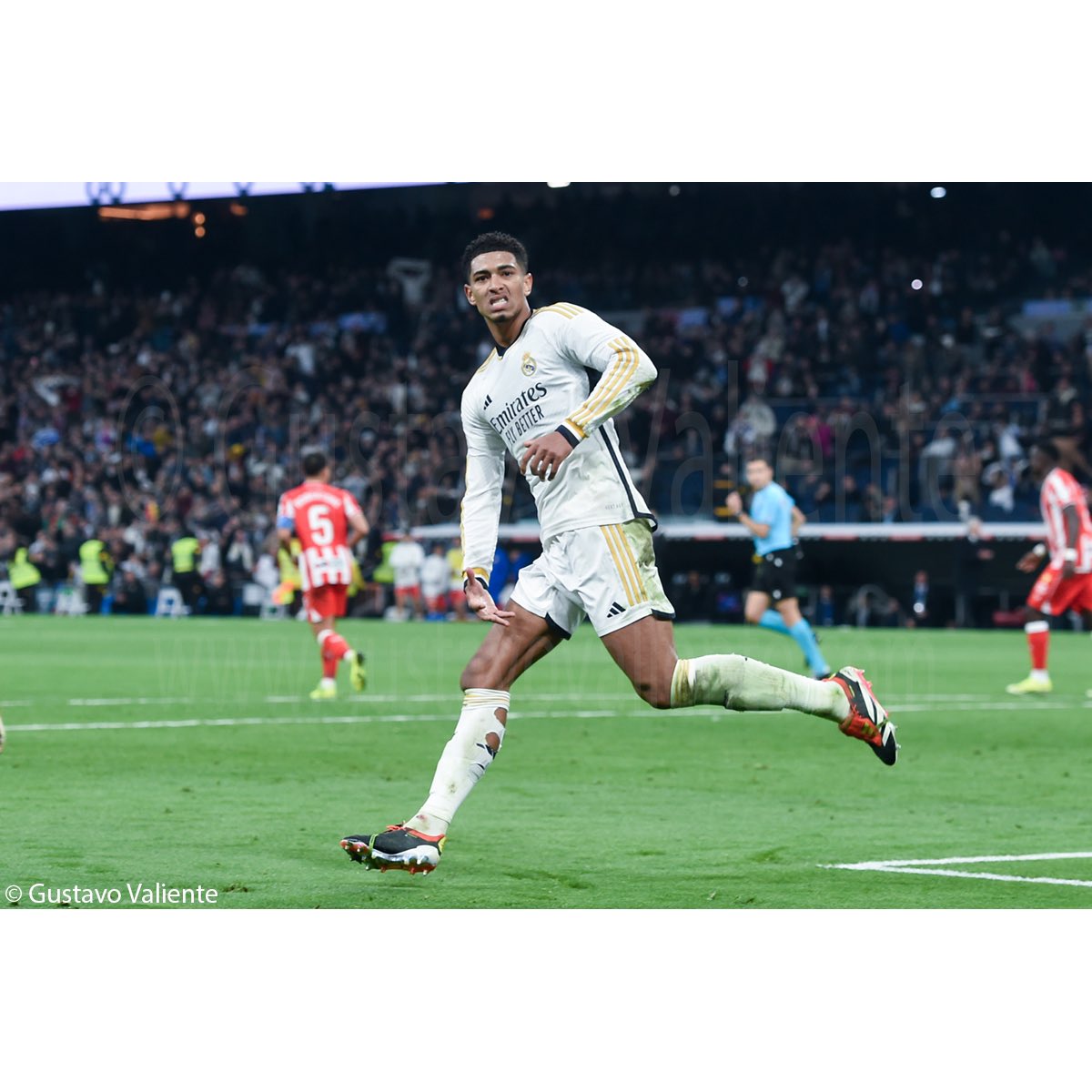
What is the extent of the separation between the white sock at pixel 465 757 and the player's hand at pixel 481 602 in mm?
328

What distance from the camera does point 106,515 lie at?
41.0 metres

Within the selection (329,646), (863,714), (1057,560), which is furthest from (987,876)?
(1057,560)

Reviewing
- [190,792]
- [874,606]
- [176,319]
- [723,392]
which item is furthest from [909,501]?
[190,792]

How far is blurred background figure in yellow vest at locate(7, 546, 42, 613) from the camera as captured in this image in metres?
40.2

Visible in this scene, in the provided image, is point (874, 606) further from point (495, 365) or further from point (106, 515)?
point (495, 365)

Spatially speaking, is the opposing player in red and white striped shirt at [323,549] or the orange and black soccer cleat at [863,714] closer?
the orange and black soccer cleat at [863,714]

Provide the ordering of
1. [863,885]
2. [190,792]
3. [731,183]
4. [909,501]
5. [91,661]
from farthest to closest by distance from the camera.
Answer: [731,183] → [909,501] → [91,661] → [190,792] → [863,885]

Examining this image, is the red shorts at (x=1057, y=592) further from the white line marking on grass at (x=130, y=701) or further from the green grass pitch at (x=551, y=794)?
the white line marking on grass at (x=130, y=701)

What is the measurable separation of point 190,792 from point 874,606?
80.6 ft

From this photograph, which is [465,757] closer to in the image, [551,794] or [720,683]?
[720,683]

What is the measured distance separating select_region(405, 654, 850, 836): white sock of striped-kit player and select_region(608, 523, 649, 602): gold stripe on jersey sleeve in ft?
1.03

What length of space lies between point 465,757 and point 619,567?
0.98 metres

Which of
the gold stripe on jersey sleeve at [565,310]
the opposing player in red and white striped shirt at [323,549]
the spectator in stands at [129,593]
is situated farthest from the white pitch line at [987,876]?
the spectator in stands at [129,593]

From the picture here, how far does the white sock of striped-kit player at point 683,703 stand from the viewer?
23.2 feet
